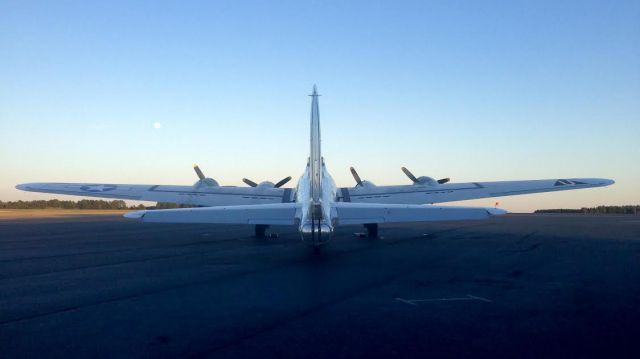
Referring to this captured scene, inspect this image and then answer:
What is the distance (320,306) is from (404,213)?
7358 mm

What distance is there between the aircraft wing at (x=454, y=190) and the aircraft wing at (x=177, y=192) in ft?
16.1

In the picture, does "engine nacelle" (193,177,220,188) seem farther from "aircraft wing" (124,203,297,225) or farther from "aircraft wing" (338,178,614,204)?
"aircraft wing" (124,203,297,225)

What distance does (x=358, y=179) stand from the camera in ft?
105

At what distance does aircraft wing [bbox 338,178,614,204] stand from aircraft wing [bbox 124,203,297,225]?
13.2 metres

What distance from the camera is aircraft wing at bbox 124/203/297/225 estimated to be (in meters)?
14.2

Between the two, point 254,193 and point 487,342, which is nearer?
point 487,342

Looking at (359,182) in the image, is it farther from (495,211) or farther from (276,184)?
(495,211)

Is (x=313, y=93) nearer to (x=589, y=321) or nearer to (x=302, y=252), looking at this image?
(x=302, y=252)

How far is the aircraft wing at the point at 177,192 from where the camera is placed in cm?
2803

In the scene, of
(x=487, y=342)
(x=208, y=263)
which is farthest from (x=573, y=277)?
(x=208, y=263)

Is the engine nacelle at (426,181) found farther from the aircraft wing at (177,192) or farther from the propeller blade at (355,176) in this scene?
the aircraft wing at (177,192)

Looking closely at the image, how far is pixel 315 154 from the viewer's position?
55.3 feet

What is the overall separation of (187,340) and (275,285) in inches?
173

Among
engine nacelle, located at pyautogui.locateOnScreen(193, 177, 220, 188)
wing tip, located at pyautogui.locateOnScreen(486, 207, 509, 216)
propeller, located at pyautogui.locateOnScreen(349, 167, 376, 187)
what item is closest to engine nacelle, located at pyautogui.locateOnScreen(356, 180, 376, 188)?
propeller, located at pyautogui.locateOnScreen(349, 167, 376, 187)
